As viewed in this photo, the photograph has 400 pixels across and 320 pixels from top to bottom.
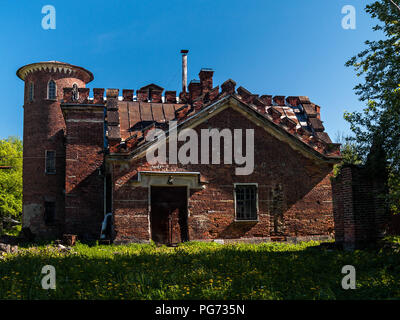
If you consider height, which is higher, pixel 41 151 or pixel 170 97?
pixel 170 97

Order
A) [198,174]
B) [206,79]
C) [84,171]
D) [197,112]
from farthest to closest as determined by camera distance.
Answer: [206,79], [84,171], [197,112], [198,174]

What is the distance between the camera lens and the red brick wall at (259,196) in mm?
16844

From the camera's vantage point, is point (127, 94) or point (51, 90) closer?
point (127, 94)

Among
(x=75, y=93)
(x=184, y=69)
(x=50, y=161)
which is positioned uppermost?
(x=184, y=69)

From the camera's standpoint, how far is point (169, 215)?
57.6 feet

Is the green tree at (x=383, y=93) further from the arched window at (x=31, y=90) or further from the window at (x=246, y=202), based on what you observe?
the arched window at (x=31, y=90)

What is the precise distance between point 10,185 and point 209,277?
35427 mm

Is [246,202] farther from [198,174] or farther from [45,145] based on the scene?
[45,145]

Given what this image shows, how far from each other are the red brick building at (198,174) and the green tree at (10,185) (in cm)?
1765

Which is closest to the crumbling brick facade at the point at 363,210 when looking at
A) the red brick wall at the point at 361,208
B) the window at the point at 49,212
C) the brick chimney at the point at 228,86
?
the red brick wall at the point at 361,208

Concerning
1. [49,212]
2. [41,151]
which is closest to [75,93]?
[41,151]

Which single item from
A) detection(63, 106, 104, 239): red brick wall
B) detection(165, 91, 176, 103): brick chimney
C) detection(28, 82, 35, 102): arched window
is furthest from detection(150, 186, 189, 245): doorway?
detection(28, 82, 35, 102): arched window

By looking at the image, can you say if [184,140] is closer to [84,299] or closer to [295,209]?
[295,209]
